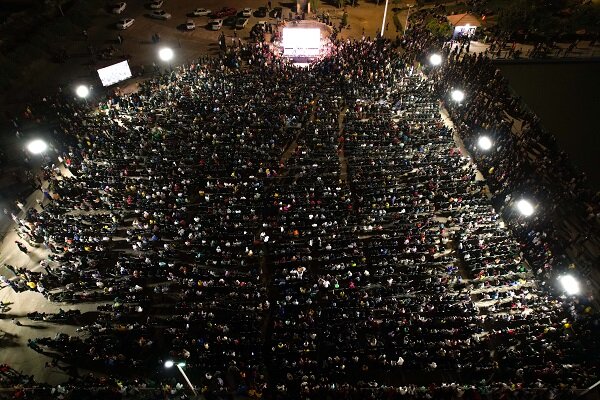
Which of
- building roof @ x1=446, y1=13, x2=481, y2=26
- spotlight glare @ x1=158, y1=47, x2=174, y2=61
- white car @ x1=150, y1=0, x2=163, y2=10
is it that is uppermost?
white car @ x1=150, y1=0, x2=163, y2=10

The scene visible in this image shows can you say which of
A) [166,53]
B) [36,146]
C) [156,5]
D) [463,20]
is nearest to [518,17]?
[463,20]

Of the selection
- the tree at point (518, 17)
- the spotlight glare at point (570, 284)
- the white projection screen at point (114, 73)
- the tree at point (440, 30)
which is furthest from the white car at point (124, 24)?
the spotlight glare at point (570, 284)

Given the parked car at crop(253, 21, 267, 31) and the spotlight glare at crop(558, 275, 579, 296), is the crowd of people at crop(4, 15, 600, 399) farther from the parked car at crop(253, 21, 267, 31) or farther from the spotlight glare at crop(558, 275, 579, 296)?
the parked car at crop(253, 21, 267, 31)

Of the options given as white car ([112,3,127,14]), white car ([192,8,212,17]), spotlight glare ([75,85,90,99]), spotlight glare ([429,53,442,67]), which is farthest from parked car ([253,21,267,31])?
spotlight glare ([75,85,90,99])

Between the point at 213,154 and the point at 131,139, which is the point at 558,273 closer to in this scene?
the point at 213,154

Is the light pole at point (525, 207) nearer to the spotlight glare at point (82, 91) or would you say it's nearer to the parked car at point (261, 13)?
the spotlight glare at point (82, 91)

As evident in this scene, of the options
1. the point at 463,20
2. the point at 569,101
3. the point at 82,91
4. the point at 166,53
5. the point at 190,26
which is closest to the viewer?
the point at 82,91

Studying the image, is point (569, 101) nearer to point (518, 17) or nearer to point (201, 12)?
point (518, 17)
